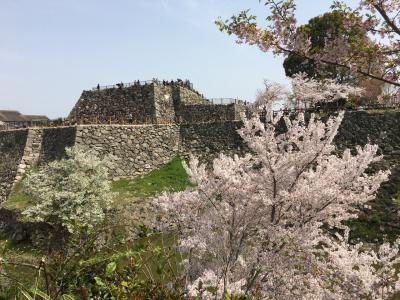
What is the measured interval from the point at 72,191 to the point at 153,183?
6107 millimetres

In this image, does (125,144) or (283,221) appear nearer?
(283,221)

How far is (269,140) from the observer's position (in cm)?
708

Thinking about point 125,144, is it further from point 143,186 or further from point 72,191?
point 72,191

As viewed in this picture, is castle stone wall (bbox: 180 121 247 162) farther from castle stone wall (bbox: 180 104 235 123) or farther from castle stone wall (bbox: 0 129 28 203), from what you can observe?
castle stone wall (bbox: 0 129 28 203)

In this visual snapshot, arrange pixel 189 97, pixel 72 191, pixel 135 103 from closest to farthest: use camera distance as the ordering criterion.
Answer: pixel 72 191 → pixel 135 103 → pixel 189 97

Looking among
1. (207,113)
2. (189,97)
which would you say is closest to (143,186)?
(207,113)

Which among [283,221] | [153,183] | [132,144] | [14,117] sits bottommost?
[153,183]

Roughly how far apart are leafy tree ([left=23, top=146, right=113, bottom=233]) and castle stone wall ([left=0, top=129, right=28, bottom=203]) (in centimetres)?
605

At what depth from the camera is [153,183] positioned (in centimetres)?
2556

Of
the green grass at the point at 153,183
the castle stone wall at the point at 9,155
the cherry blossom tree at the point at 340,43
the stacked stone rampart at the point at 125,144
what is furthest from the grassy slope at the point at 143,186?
the cherry blossom tree at the point at 340,43

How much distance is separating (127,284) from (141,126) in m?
24.9

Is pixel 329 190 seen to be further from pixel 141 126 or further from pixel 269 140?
pixel 141 126

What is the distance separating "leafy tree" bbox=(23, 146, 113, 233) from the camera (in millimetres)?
19797

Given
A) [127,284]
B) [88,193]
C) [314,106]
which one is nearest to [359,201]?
[127,284]
